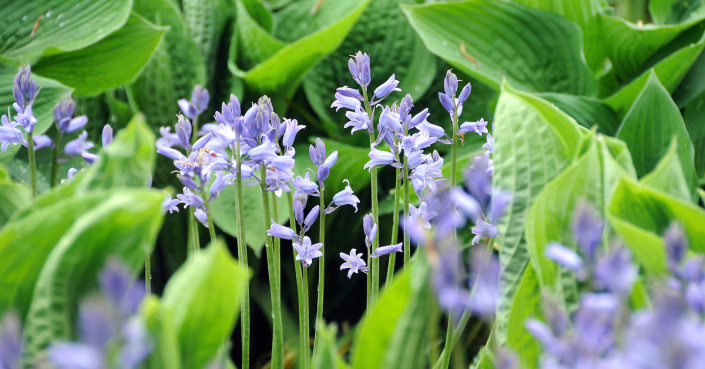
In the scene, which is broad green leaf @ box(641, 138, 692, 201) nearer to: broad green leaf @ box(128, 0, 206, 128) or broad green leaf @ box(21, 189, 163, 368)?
A: broad green leaf @ box(21, 189, 163, 368)

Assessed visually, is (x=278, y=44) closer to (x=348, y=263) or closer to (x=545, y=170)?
(x=348, y=263)

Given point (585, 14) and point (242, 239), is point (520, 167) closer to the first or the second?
point (242, 239)

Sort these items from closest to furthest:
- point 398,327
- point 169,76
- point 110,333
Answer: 1. point 110,333
2. point 398,327
3. point 169,76

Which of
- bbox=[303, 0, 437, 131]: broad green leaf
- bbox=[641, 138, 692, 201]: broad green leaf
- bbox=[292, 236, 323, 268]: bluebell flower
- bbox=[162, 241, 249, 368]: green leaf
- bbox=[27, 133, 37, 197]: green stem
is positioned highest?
bbox=[162, 241, 249, 368]: green leaf

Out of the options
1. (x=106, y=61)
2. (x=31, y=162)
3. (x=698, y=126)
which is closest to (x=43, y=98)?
(x=106, y=61)

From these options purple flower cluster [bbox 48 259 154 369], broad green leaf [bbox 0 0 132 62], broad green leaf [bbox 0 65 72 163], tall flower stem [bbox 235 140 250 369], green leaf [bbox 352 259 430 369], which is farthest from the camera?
broad green leaf [bbox 0 0 132 62]

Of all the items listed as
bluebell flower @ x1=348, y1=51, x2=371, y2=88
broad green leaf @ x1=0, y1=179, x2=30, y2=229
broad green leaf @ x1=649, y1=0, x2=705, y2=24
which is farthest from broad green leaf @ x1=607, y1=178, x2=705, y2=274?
broad green leaf @ x1=649, y1=0, x2=705, y2=24
